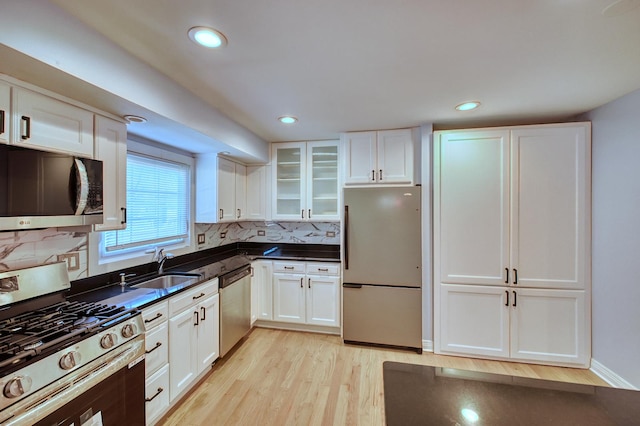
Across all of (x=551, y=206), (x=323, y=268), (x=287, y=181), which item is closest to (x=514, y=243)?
(x=551, y=206)

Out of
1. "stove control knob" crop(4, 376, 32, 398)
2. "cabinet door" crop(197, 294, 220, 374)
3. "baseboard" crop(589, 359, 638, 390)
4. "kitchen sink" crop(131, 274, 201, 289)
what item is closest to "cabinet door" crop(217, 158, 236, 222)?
"kitchen sink" crop(131, 274, 201, 289)

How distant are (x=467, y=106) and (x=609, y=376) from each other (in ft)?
8.56

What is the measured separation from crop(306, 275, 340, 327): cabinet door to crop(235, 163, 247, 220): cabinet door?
1.24m

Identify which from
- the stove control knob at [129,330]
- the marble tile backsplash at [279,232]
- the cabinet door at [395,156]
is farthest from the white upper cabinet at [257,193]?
the stove control knob at [129,330]

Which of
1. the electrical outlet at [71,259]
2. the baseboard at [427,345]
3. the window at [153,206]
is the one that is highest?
the window at [153,206]

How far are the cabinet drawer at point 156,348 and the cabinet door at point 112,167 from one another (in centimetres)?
75

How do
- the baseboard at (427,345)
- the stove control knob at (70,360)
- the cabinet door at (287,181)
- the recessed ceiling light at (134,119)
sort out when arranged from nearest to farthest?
1. the stove control knob at (70,360)
2. the recessed ceiling light at (134,119)
3. the baseboard at (427,345)
4. the cabinet door at (287,181)

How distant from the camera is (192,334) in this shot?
2.15 meters

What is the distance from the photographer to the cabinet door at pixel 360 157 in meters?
3.01

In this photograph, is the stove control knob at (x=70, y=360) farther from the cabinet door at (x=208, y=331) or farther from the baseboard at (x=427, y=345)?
the baseboard at (x=427, y=345)

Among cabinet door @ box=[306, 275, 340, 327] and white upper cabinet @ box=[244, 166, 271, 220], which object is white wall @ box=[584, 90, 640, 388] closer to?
cabinet door @ box=[306, 275, 340, 327]

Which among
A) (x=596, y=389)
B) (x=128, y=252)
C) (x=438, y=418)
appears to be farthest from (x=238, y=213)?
(x=596, y=389)

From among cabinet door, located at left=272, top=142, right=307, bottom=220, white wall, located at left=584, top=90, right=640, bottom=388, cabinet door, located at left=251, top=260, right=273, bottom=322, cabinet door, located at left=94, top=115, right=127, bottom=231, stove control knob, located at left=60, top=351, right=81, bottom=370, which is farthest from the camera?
cabinet door, located at left=272, top=142, right=307, bottom=220

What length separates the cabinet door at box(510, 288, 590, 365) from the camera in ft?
8.09
